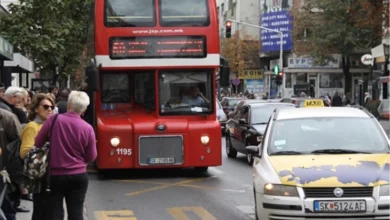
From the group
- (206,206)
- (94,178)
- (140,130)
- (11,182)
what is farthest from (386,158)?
A: (94,178)

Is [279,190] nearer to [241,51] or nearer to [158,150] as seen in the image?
[158,150]

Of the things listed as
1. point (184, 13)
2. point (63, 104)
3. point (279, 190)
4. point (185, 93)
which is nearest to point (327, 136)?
point (279, 190)

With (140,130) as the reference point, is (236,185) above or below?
below

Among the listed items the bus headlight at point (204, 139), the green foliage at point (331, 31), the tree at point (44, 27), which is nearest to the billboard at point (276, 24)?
the green foliage at point (331, 31)

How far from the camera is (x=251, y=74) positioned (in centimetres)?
7606

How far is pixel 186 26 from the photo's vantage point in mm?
14633

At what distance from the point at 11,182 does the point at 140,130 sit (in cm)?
666

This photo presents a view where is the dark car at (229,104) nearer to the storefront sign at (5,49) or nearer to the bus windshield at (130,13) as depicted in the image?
the storefront sign at (5,49)

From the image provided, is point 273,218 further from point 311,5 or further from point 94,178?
point 311,5

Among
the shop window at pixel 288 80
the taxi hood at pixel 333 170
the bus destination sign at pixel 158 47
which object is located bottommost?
the shop window at pixel 288 80

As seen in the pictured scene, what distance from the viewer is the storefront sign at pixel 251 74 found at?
2972 inches

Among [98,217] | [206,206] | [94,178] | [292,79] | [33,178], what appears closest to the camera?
[33,178]

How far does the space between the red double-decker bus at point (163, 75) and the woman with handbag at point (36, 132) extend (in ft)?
21.8

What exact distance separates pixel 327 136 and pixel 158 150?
5.91m
